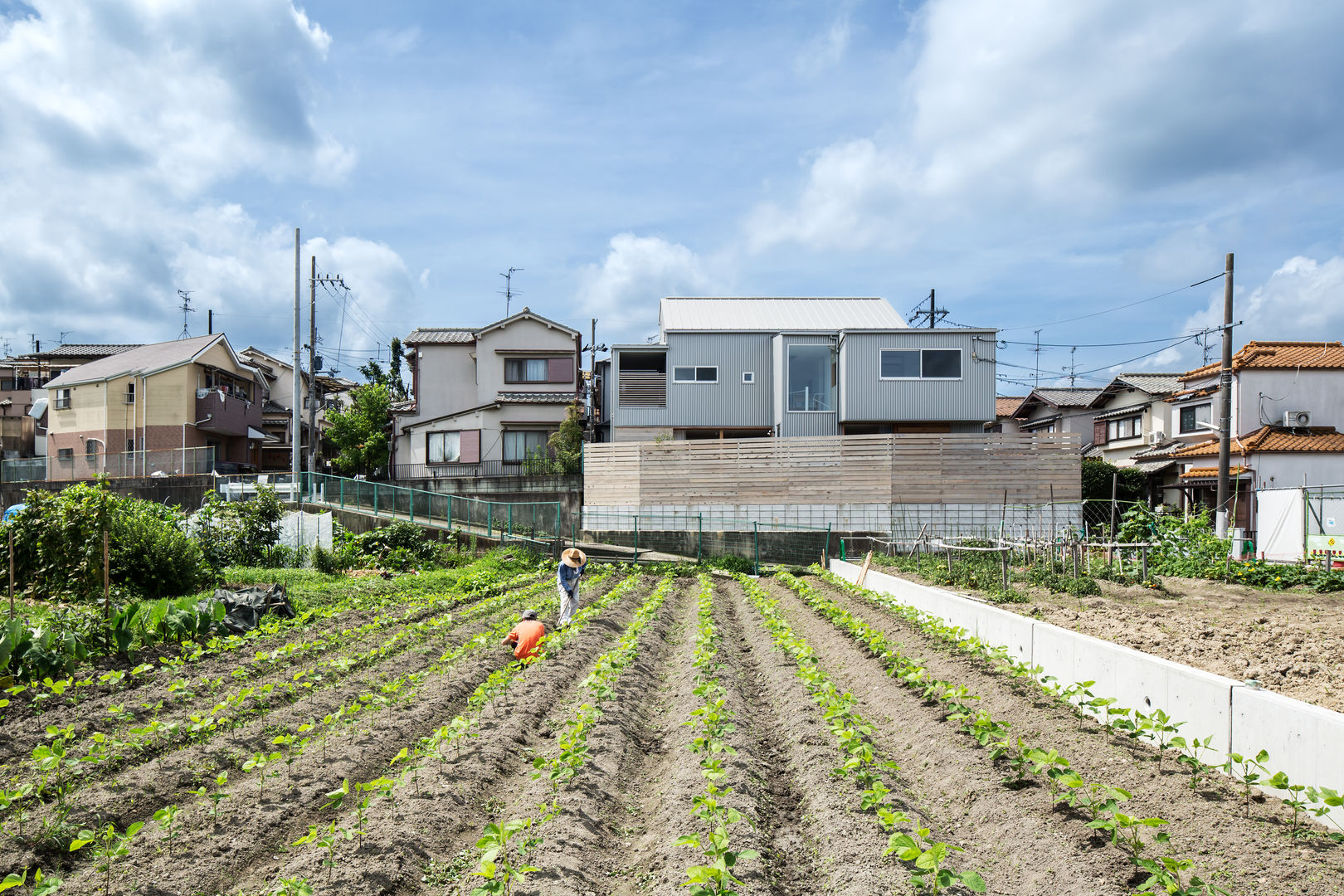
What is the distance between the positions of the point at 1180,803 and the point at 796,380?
21489 mm

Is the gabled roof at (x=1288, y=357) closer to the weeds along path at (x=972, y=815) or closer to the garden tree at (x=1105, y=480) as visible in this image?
the garden tree at (x=1105, y=480)

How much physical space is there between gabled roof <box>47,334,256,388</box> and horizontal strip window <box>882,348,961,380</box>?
87.3ft

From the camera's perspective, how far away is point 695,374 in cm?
2594

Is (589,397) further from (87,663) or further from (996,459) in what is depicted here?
(87,663)

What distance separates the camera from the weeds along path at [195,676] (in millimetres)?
6148

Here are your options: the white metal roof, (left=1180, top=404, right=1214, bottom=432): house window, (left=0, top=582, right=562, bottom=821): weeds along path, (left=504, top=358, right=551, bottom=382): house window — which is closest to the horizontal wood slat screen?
the white metal roof

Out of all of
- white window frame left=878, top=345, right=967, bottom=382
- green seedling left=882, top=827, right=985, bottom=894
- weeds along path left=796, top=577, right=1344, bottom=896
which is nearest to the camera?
green seedling left=882, top=827, right=985, bottom=894

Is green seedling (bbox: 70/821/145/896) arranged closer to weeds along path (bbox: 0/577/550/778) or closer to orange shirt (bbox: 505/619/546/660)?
weeds along path (bbox: 0/577/550/778)

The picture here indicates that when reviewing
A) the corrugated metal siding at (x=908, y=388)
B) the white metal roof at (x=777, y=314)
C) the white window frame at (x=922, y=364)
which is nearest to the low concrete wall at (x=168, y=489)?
the white metal roof at (x=777, y=314)

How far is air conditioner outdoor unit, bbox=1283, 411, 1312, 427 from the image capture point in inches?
985

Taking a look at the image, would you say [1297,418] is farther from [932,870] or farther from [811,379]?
[932,870]

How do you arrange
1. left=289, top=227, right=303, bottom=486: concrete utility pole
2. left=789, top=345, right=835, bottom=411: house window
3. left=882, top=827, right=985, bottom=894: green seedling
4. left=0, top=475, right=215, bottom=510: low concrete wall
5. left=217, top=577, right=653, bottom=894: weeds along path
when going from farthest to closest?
left=789, top=345, right=835, bottom=411: house window → left=0, top=475, right=215, bottom=510: low concrete wall → left=289, top=227, right=303, bottom=486: concrete utility pole → left=217, top=577, right=653, bottom=894: weeds along path → left=882, top=827, right=985, bottom=894: green seedling

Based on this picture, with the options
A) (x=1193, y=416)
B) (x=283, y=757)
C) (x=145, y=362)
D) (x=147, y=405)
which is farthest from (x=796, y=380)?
(x=145, y=362)

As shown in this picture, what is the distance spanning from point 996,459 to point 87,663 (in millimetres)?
19966
